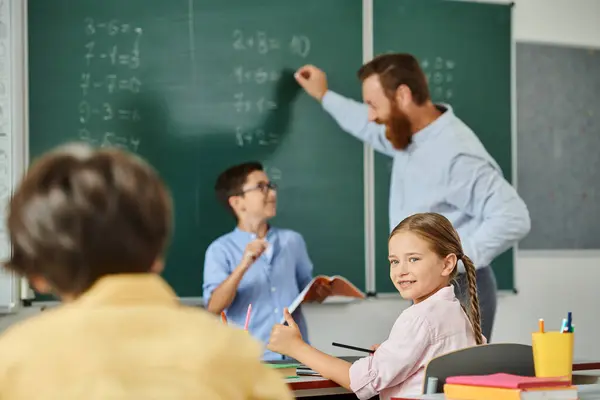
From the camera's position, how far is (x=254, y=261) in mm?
3930

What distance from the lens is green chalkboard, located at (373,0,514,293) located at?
458 cm

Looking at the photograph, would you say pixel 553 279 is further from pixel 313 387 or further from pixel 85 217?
pixel 85 217

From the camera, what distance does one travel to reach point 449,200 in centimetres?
416

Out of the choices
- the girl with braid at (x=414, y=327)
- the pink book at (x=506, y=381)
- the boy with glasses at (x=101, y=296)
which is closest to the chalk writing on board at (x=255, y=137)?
the girl with braid at (x=414, y=327)

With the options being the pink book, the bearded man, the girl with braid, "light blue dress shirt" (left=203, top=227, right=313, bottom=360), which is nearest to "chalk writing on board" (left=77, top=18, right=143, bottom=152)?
"light blue dress shirt" (left=203, top=227, right=313, bottom=360)

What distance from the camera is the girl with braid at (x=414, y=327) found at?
218 centimetres

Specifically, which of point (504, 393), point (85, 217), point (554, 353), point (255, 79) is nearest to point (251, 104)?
point (255, 79)

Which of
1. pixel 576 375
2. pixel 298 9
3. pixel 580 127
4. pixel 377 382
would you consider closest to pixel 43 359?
pixel 377 382

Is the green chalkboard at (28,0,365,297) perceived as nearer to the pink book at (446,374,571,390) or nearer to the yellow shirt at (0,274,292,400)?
the pink book at (446,374,571,390)

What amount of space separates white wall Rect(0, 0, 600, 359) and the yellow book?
8.98ft

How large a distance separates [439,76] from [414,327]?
2.70m

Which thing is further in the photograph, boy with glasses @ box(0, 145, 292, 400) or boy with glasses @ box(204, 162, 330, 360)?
boy with glasses @ box(204, 162, 330, 360)

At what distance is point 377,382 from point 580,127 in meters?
3.34

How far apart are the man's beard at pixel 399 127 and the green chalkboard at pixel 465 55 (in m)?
0.21
